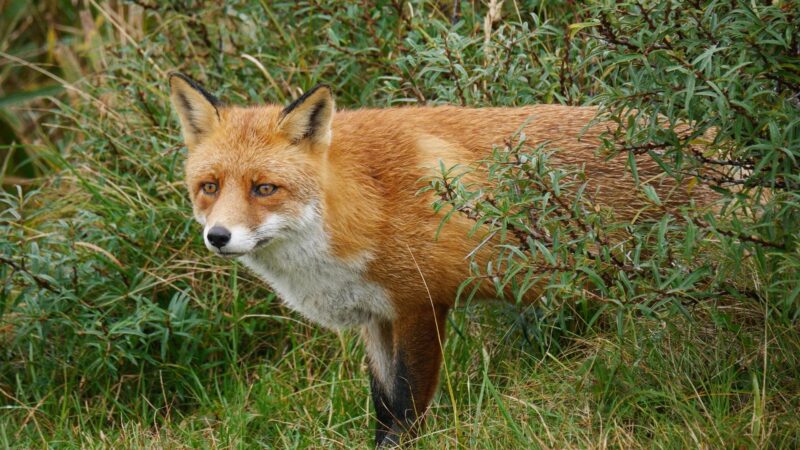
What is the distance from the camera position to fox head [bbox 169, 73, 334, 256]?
4184mm

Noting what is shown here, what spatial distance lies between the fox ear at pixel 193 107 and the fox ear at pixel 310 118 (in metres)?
0.36

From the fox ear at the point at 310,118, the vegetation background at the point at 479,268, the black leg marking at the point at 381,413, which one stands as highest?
the fox ear at the point at 310,118

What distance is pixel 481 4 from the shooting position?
6.38 m

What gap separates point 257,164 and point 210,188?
241 millimetres

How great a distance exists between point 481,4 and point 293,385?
2.72m

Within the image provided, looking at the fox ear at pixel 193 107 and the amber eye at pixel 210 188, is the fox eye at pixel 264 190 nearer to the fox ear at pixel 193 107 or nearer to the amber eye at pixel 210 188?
the amber eye at pixel 210 188

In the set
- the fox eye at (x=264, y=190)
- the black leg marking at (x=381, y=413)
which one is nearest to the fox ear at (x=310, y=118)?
the fox eye at (x=264, y=190)

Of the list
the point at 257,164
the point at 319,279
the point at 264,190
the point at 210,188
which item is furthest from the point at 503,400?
the point at 210,188

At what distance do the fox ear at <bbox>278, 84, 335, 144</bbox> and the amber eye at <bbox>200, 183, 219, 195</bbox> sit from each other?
1.25 feet

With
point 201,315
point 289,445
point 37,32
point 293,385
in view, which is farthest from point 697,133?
point 37,32

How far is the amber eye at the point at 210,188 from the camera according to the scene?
4.35 m

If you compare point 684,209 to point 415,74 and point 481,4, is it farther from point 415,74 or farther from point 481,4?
point 481,4

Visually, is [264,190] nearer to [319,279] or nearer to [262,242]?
[262,242]

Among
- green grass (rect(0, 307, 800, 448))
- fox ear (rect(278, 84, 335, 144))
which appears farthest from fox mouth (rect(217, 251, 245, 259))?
green grass (rect(0, 307, 800, 448))
